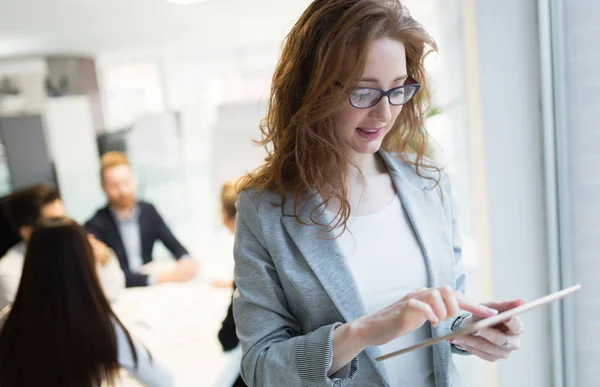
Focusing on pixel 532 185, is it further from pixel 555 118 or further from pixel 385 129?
pixel 385 129

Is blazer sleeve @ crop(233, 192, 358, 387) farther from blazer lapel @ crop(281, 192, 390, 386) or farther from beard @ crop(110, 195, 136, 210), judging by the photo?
beard @ crop(110, 195, 136, 210)

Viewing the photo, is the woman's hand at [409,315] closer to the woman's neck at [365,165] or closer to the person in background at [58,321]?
the woman's neck at [365,165]

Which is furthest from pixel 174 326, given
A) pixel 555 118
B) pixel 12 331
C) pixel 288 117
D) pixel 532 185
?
pixel 555 118

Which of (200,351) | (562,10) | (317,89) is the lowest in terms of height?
(200,351)

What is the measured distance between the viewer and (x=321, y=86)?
28.1 inches

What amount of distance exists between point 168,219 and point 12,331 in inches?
20.5

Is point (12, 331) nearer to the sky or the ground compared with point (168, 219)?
nearer to the ground

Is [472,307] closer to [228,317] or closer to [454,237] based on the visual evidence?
[454,237]

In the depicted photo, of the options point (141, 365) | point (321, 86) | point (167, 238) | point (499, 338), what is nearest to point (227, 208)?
point (167, 238)

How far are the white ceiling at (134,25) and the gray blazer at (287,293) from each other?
0.77 m

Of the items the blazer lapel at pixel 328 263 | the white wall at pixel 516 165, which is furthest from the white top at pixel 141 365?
the white wall at pixel 516 165

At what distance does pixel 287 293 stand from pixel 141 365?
776 mm

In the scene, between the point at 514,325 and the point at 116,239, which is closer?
the point at 514,325

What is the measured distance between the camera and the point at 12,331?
1.17 metres
